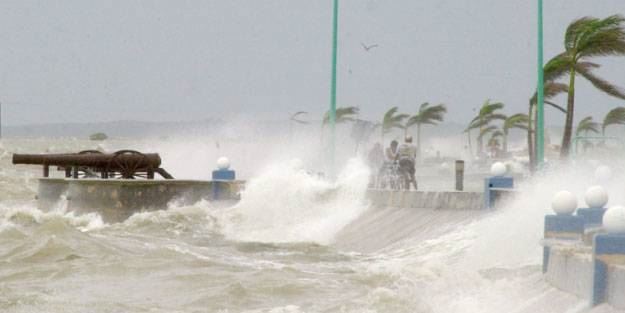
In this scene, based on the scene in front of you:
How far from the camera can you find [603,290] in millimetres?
8914

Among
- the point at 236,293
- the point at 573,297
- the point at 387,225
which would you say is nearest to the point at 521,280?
the point at 573,297

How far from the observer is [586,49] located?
91.1ft

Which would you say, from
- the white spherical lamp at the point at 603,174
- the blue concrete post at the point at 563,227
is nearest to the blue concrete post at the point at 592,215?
the blue concrete post at the point at 563,227

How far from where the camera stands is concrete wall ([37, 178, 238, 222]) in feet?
86.0

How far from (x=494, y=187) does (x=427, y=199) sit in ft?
5.71

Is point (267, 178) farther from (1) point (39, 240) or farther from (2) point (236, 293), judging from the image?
(2) point (236, 293)

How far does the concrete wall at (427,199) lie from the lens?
763 inches

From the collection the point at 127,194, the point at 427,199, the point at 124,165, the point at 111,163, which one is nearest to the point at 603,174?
the point at 427,199

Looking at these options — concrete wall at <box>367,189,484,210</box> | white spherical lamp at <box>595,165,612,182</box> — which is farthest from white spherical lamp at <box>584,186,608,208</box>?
concrete wall at <box>367,189,484,210</box>

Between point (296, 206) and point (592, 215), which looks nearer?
point (592, 215)

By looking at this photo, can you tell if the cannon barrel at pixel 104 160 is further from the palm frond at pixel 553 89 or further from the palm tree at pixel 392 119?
the palm tree at pixel 392 119

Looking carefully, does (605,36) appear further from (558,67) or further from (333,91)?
(333,91)

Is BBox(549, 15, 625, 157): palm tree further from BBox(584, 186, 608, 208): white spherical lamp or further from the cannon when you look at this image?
BBox(584, 186, 608, 208): white spherical lamp

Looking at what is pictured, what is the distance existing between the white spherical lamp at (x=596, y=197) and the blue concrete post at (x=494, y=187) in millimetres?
6838
